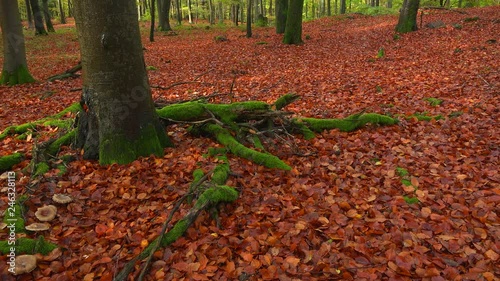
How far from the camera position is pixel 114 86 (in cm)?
415

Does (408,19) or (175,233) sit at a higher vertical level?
(408,19)

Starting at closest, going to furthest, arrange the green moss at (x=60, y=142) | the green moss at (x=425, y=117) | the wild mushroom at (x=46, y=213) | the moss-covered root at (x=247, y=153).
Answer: the wild mushroom at (x=46, y=213), the moss-covered root at (x=247, y=153), the green moss at (x=60, y=142), the green moss at (x=425, y=117)

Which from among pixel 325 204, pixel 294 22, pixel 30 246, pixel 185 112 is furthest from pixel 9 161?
pixel 294 22

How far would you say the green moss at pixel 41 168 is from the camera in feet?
14.1

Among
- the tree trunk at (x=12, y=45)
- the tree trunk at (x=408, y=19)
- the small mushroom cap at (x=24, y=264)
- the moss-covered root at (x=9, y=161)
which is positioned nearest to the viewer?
the small mushroom cap at (x=24, y=264)

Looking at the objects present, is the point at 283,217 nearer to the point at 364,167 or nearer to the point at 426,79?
the point at 364,167

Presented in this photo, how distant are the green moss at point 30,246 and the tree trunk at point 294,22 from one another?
1475cm

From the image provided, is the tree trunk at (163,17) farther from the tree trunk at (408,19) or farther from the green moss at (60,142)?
the green moss at (60,142)

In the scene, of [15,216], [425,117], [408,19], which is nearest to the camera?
[15,216]

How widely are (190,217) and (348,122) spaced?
12.6 ft

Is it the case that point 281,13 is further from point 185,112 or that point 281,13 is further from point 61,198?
point 61,198

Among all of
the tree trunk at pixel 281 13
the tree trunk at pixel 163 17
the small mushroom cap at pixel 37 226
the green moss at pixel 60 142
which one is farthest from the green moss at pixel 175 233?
the tree trunk at pixel 163 17

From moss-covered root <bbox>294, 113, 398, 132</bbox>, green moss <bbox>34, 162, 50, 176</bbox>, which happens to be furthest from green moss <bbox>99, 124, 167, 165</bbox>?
moss-covered root <bbox>294, 113, 398, 132</bbox>

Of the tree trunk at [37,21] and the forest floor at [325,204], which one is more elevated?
the tree trunk at [37,21]
